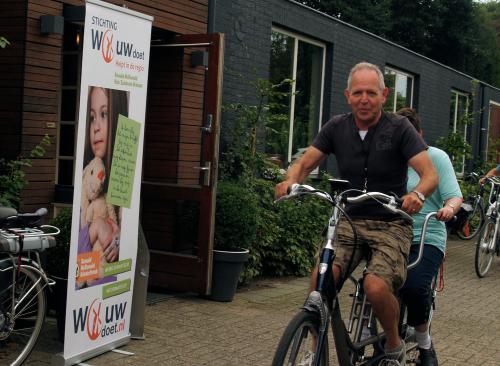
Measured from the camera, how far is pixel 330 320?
3.97 m

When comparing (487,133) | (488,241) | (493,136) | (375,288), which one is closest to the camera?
(375,288)

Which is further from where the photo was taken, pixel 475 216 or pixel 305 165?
pixel 475 216

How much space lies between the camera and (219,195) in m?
7.43

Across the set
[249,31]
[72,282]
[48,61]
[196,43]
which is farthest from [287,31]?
[72,282]

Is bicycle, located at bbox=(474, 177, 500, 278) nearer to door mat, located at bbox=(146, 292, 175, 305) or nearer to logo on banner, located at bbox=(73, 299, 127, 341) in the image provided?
door mat, located at bbox=(146, 292, 175, 305)

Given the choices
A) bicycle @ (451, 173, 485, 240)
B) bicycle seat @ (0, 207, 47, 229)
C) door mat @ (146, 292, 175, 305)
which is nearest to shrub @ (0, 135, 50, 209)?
bicycle seat @ (0, 207, 47, 229)

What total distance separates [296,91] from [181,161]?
10.3 feet

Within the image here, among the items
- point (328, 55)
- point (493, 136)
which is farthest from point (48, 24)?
point (493, 136)

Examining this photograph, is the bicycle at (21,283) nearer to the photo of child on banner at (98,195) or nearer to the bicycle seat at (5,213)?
the bicycle seat at (5,213)

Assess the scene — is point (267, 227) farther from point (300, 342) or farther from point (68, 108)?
point (300, 342)

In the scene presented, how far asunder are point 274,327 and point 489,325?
80.8 inches

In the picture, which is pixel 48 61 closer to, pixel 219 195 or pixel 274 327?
pixel 219 195

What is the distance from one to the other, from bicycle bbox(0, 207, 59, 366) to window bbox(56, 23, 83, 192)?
2928 mm

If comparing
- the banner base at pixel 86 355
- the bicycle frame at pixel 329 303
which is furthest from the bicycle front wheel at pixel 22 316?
the bicycle frame at pixel 329 303
